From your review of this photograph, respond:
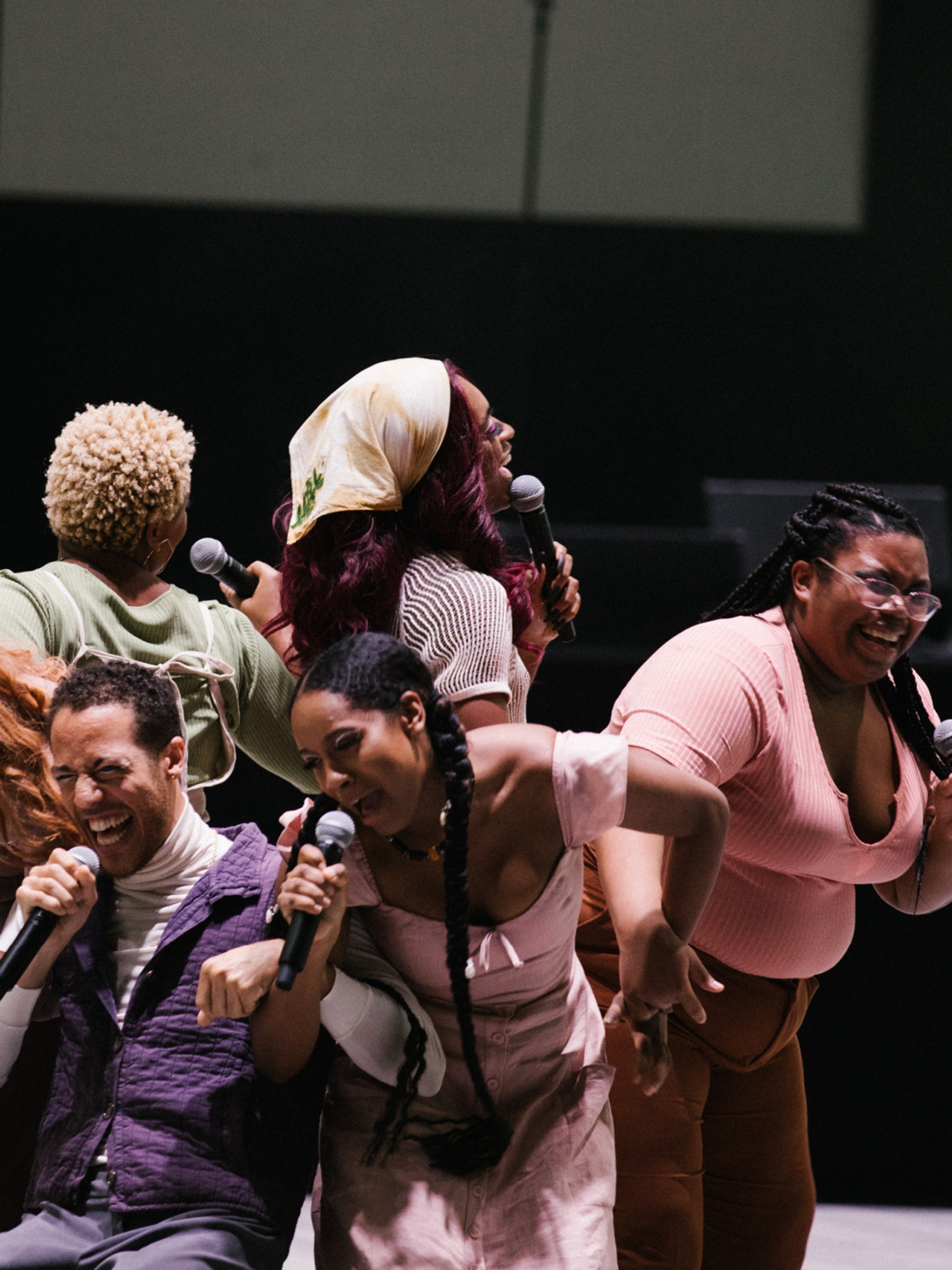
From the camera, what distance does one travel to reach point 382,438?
Result: 173 centimetres

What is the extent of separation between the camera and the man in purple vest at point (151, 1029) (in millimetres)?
1458

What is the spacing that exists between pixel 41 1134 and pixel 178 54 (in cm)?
339

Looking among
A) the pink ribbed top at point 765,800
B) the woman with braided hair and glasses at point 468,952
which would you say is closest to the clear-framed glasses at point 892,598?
the pink ribbed top at point 765,800

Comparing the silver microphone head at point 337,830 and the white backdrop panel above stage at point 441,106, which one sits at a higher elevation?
the white backdrop panel above stage at point 441,106

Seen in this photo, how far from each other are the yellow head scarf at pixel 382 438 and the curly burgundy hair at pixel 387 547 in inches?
0.9

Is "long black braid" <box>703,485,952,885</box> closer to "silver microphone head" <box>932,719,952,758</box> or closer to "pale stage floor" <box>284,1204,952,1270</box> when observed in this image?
"silver microphone head" <box>932,719,952,758</box>

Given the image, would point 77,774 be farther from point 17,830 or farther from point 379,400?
point 379,400

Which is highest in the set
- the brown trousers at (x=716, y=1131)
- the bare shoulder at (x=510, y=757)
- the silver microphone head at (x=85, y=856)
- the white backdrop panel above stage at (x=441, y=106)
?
the white backdrop panel above stage at (x=441, y=106)

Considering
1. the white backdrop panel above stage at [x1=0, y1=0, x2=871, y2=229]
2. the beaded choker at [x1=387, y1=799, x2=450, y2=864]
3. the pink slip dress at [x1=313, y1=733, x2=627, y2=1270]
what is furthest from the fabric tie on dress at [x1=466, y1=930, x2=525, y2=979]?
the white backdrop panel above stage at [x1=0, y1=0, x2=871, y2=229]

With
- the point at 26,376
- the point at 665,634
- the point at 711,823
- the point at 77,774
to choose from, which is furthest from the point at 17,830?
the point at 26,376

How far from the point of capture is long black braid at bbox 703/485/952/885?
6.13ft

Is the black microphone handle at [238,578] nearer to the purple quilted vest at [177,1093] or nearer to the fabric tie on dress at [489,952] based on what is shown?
the purple quilted vest at [177,1093]

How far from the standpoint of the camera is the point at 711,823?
1547mm

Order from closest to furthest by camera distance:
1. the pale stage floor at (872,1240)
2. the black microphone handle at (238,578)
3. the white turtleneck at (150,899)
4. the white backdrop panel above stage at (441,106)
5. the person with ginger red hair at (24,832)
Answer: the white turtleneck at (150,899) → the person with ginger red hair at (24,832) → the black microphone handle at (238,578) → the pale stage floor at (872,1240) → the white backdrop panel above stage at (441,106)
